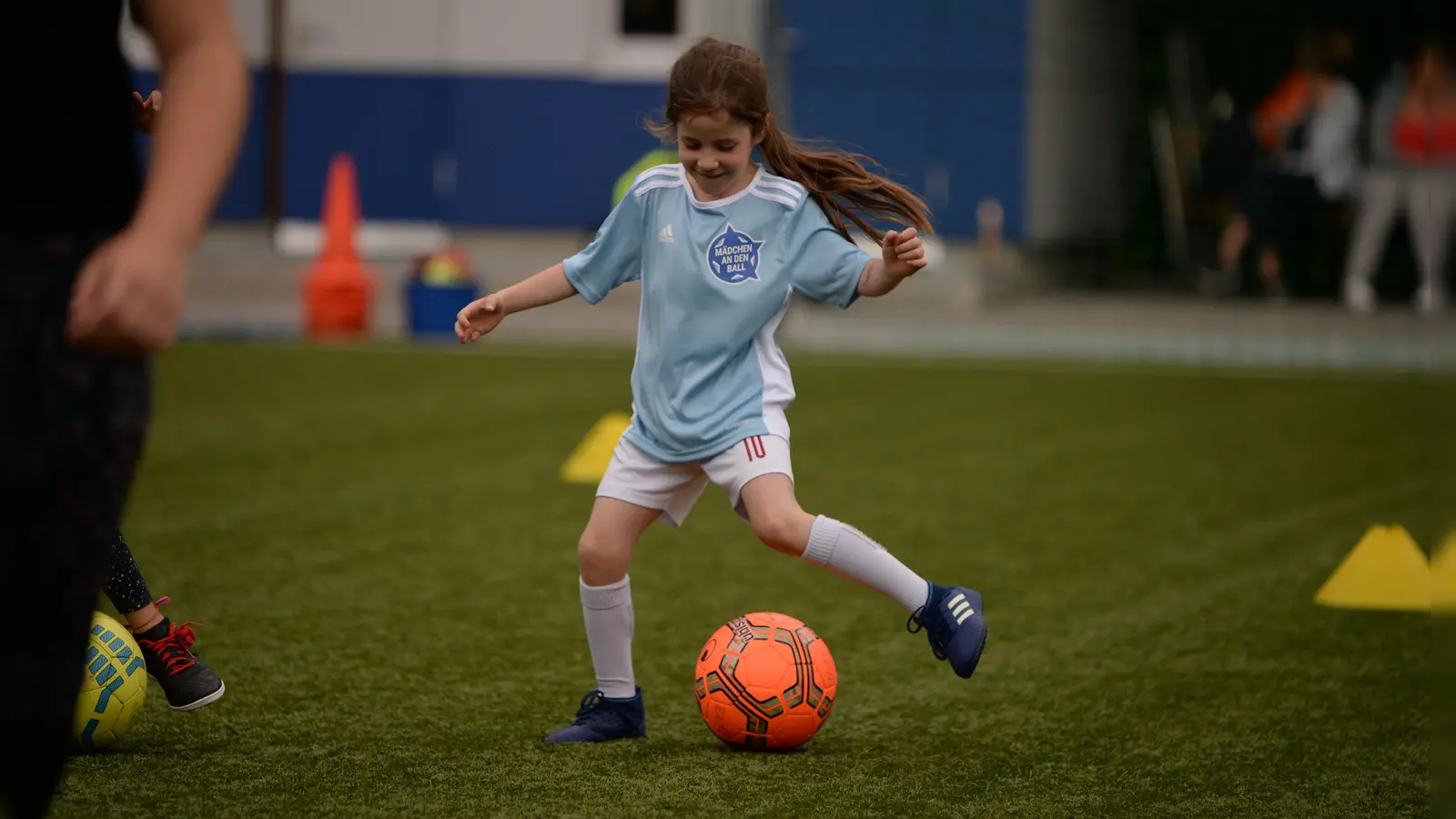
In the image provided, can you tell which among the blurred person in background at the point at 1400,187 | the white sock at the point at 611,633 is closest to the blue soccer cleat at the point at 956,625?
the white sock at the point at 611,633

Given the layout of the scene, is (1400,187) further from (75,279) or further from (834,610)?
(75,279)

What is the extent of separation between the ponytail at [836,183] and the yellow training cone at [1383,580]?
228 centimetres

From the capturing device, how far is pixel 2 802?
2229mm

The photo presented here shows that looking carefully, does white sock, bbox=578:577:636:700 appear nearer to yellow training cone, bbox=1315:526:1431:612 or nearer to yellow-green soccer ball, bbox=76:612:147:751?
yellow-green soccer ball, bbox=76:612:147:751

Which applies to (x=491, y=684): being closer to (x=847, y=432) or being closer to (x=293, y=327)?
(x=847, y=432)

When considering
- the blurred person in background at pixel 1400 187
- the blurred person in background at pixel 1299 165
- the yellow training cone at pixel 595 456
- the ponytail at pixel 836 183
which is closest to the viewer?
the ponytail at pixel 836 183

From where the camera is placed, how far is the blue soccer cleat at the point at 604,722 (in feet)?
13.8

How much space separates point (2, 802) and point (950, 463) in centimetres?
678

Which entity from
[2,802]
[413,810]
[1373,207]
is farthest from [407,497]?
Result: [1373,207]

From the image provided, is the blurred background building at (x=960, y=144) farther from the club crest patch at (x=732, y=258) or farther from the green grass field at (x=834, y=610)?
the club crest patch at (x=732, y=258)

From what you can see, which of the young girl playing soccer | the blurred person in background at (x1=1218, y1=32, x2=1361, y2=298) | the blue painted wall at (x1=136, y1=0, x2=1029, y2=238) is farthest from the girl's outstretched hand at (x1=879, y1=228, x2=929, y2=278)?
the blurred person in background at (x1=1218, y1=32, x2=1361, y2=298)

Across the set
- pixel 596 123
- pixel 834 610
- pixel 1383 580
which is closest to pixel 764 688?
pixel 834 610

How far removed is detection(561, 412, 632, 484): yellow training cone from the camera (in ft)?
26.5

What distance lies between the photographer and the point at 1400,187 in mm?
14766
